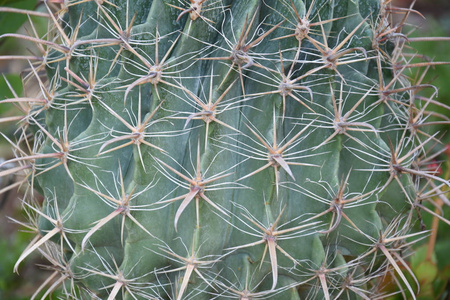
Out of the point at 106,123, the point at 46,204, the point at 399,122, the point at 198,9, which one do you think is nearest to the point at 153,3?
the point at 198,9

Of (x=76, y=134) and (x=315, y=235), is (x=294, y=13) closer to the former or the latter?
(x=315, y=235)

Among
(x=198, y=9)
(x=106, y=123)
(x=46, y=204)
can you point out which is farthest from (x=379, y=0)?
(x=46, y=204)

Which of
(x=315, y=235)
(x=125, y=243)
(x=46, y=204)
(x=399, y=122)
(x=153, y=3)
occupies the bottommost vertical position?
(x=46, y=204)

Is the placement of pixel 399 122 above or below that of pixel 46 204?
above

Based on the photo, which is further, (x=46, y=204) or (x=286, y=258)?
(x=46, y=204)

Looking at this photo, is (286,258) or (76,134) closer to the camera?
(286,258)

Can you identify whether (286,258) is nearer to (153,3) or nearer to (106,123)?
(106,123)
